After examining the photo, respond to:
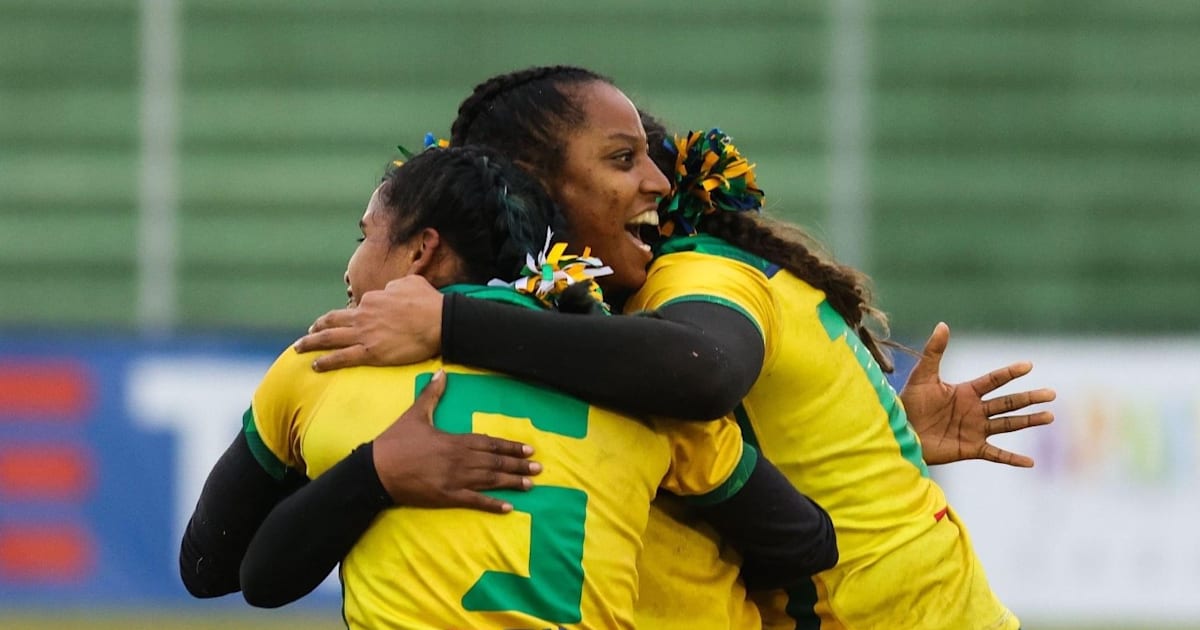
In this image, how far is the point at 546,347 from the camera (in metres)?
3.05

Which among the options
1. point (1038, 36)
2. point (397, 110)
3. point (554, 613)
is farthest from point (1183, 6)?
point (554, 613)

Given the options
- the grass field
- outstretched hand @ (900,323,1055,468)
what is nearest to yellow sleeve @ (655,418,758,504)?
outstretched hand @ (900,323,1055,468)

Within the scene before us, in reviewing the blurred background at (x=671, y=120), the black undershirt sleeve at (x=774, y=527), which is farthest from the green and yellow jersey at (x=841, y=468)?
the blurred background at (x=671, y=120)

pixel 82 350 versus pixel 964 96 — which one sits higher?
pixel 964 96

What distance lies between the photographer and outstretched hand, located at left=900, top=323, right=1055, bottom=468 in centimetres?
409

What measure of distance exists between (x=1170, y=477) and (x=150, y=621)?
15.7 feet

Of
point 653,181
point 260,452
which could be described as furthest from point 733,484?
point 260,452

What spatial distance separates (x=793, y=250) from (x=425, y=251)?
2.72 feet

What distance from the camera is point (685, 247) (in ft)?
12.0

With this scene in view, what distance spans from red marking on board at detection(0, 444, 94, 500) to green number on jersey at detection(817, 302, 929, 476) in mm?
6392

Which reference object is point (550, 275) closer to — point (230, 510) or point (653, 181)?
point (653, 181)

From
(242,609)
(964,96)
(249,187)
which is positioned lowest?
(242,609)

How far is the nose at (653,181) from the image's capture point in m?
3.64

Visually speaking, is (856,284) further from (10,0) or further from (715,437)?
(10,0)
